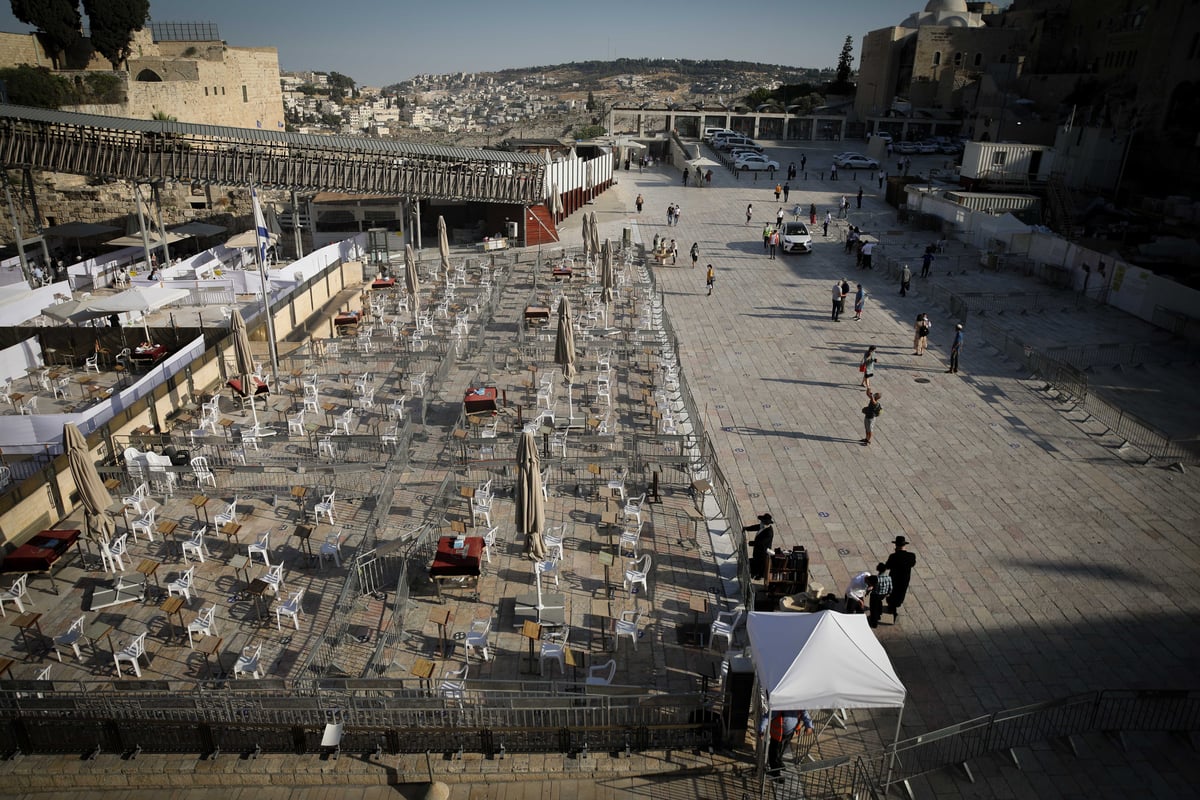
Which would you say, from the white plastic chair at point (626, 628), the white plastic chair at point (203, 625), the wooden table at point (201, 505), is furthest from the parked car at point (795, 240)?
the white plastic chair at point (203, 625)

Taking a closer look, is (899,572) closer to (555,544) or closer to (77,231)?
(555,544)

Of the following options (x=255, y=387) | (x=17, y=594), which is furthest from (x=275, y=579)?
(x=255, y=387)

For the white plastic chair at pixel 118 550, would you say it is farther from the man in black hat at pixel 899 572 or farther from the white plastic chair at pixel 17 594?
the man in black hat at pixel 899 572

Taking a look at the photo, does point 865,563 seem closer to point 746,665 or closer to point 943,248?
point 746,665

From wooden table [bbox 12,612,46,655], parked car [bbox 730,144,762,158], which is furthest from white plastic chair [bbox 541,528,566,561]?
parked car [bbox 730,144,762,158]

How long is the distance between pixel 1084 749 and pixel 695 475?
731 centimetres

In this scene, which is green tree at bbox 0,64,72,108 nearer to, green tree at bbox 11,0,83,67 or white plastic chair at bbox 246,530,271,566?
green tree at bbox 11,0,83,67

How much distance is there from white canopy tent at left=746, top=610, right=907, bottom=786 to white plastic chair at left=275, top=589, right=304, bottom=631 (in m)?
6.41

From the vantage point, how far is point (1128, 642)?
391 inches

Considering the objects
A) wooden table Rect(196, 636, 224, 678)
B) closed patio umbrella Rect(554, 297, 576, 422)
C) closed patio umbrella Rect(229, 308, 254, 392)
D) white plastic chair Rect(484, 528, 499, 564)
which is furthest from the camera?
closed patio umbrella Rect(554, 297, 576, 422)

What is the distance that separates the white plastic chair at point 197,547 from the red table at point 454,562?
3990 millimetres

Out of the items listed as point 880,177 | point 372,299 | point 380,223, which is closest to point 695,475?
point 372,299

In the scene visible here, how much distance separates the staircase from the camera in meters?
34.0

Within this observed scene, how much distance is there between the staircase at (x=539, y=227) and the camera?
112ft
